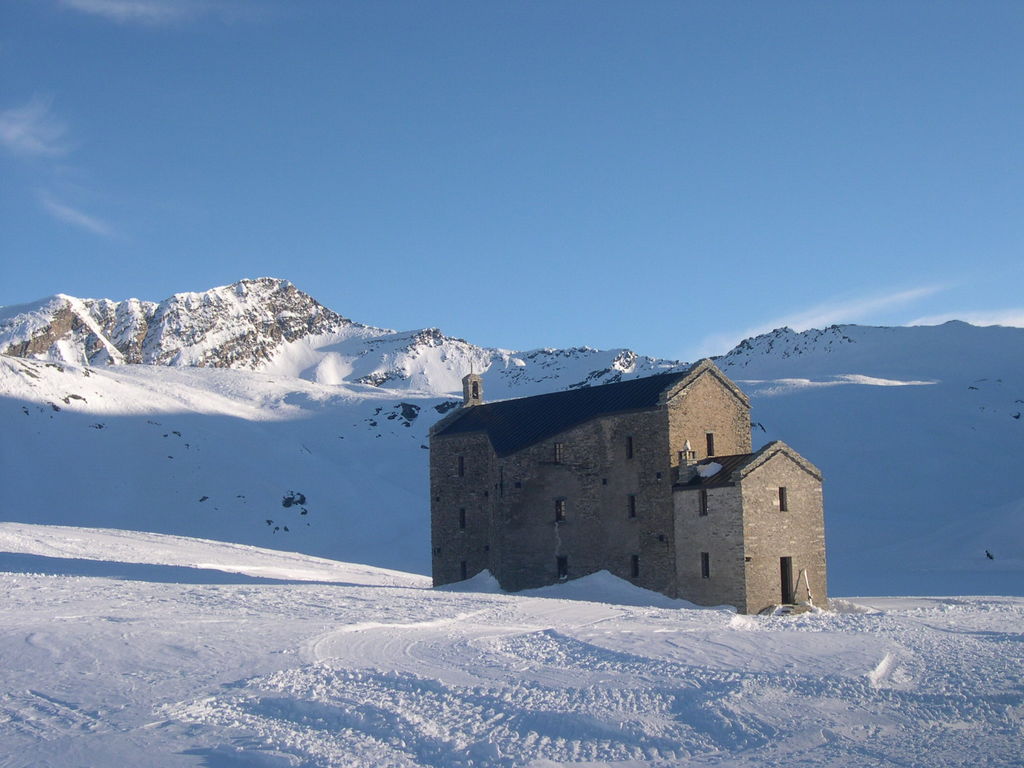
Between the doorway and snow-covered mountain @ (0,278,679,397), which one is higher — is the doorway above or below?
below

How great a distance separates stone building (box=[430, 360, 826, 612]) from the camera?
33.6 meters

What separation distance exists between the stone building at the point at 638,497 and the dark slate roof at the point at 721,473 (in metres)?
0.07

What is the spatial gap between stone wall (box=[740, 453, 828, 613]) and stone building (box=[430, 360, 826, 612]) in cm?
5

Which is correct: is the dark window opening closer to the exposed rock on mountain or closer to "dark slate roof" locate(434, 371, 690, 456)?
"dark slate roof" locate(434, 371, 690, 456)

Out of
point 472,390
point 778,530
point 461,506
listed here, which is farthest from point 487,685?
point 472,390

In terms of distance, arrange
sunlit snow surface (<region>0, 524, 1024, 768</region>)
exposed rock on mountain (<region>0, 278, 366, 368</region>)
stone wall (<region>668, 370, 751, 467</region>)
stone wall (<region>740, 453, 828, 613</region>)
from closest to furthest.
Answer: sunlit snow surface (<region>0, 524, 1024, 768</region>) → stone wall (<region>740, 453, 828, 613</region>) → stone wall (<region>668, 370, 751, 467</region>) → exposed rock on mountain (<region>0, 278, 366, 368</region>)

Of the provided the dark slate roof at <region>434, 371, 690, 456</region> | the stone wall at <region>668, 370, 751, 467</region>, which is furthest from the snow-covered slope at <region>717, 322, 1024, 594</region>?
the dark slate roof at <region>434, 371, 690, 456</region>

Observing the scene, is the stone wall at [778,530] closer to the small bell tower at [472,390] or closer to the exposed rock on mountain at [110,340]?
the small bell tower at [472,390]

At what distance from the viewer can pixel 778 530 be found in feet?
112

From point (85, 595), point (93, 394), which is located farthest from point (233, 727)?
point (93, 394)

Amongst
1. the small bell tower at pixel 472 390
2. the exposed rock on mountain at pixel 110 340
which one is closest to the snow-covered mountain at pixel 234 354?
the exposed rock on mountain at pixel 110 340

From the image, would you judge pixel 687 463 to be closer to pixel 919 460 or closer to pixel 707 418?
pixel 707 418

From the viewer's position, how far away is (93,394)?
72.2 meters

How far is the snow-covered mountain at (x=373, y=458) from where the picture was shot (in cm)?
5338
